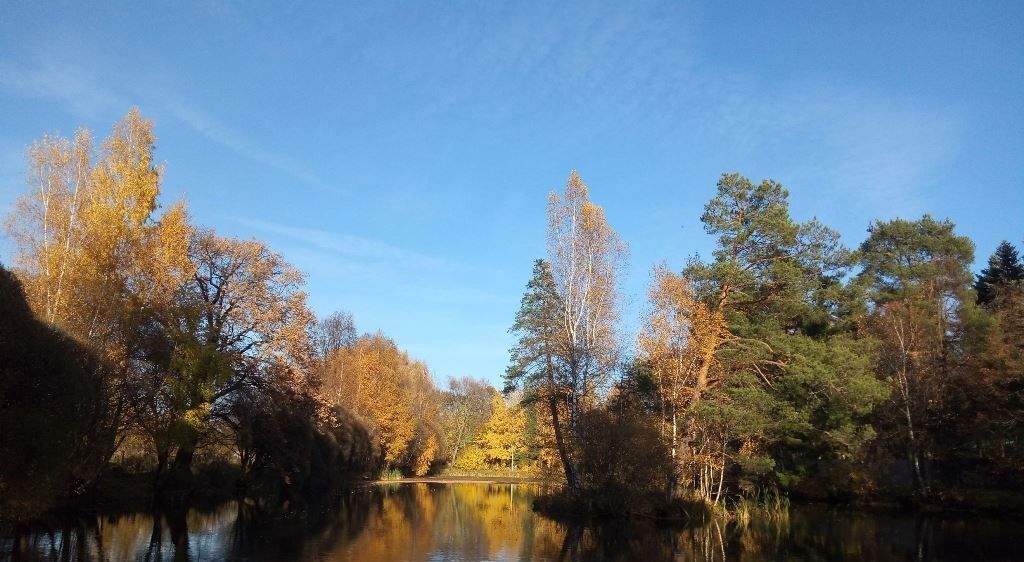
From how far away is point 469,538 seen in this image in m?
21.4

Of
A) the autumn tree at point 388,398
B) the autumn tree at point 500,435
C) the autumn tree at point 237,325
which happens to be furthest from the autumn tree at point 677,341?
the autumn tree at point 500,435

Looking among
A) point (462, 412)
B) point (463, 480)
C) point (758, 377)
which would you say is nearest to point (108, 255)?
point (758, 377)

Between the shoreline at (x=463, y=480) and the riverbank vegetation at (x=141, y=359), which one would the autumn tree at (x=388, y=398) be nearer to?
the shoreline at (x=463, y=480)

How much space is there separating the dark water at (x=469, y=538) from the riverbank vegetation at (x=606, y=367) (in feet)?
8.43

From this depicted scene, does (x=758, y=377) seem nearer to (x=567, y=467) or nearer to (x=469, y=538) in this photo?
(x=567, y=467)

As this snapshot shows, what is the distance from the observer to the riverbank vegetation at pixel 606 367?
2422 centimetres

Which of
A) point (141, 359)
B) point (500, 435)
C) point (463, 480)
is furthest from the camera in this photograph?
point (500, 435)

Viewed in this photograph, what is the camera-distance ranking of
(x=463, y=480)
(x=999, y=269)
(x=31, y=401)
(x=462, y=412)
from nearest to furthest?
(x=31, y=401) → (x=999, y=269) → (x=463, y=480) → (x=462, y=412)

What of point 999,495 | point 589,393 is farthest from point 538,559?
point 999,495

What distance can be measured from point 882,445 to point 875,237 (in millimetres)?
21113

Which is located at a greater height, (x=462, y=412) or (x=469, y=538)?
(x=462, y=412)

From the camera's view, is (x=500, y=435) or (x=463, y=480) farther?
(x=500, y=435)

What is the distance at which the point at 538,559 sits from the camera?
1692 centimetres

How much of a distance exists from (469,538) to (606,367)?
473 inches
